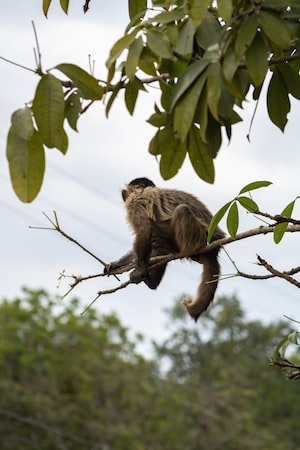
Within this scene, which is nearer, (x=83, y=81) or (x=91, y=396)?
(x=83, y=81)

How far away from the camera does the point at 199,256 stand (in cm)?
561

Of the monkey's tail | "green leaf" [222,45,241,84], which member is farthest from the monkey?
"green leaf" [222,45,241,84]

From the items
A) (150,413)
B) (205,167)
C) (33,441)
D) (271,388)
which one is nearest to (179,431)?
(150,413)

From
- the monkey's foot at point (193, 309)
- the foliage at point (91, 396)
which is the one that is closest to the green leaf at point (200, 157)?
the monkey's foot at point (193, 309)

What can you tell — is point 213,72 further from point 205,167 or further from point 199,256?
point 199,256

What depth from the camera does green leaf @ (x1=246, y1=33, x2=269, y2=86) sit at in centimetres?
252

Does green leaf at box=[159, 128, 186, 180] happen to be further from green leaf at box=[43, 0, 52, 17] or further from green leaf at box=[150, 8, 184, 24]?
green leaf at box=[43, 0, 52, 17]

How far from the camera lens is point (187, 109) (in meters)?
2.45

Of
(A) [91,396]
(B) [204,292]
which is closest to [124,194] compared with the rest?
(B) [204,292]

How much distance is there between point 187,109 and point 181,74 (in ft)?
0.68

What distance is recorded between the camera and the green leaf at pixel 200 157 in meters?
3.03

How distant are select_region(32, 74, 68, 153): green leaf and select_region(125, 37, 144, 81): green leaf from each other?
0.63ft

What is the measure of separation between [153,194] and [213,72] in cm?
353

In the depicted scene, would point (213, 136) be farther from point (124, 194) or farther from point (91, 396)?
point (91, 396)
